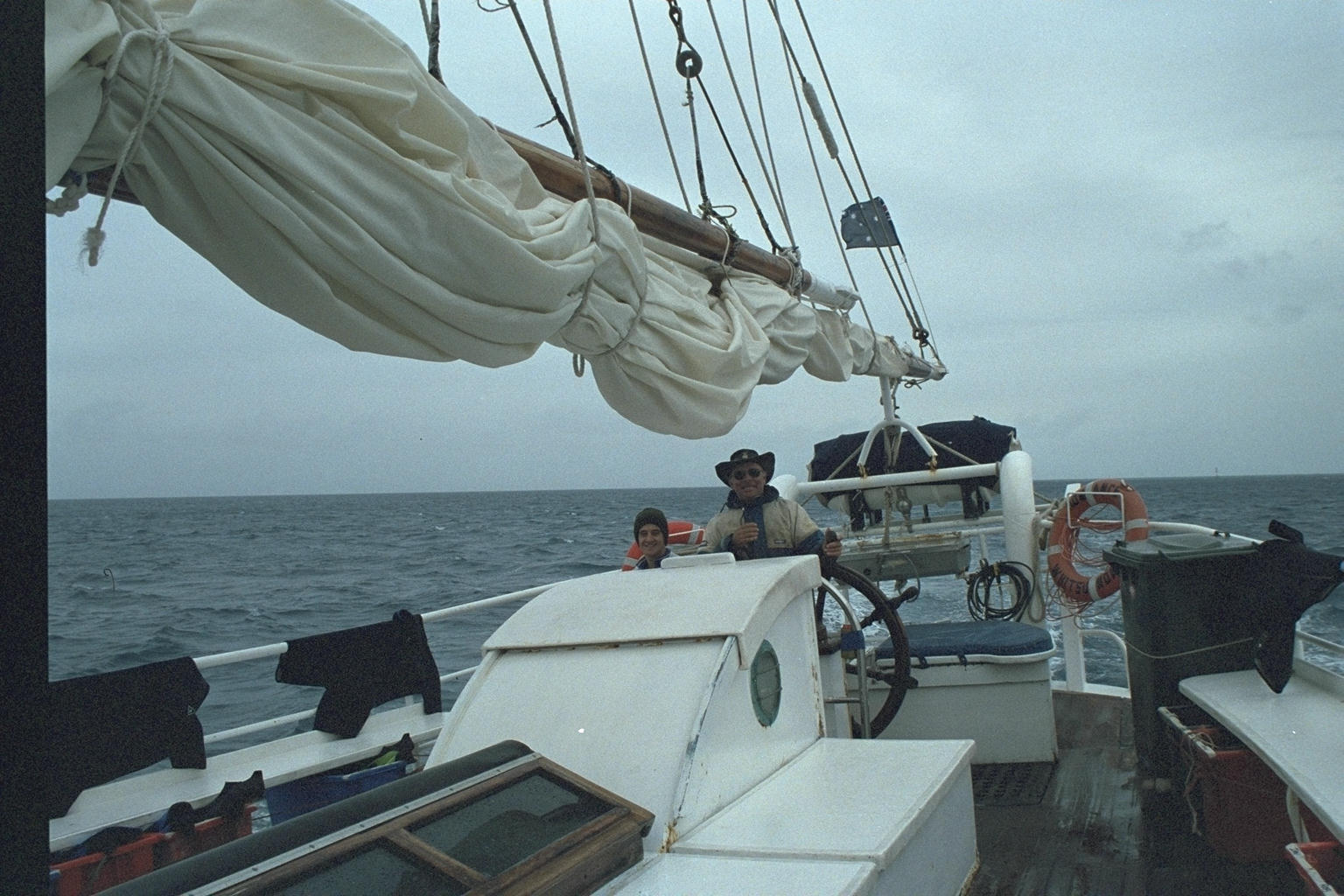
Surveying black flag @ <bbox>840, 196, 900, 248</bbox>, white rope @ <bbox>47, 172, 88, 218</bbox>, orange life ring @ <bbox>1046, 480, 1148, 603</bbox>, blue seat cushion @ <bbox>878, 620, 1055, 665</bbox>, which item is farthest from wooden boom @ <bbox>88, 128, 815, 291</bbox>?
black flag @ <bbox>840, 196, 900, 248</bbox>

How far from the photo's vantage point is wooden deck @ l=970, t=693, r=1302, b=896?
3.38 metres

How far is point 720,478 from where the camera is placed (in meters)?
4.86

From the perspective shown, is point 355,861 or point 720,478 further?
point 720,478

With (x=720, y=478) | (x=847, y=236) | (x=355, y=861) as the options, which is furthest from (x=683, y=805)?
(x=847, y=236)

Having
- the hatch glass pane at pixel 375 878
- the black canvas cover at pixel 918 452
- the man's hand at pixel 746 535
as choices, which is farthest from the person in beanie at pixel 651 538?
the black canvas cover at pixel 918 452

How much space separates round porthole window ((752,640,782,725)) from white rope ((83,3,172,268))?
76.7 inches

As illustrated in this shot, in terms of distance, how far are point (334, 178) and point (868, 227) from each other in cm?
749

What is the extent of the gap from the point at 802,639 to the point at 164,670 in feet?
7.48

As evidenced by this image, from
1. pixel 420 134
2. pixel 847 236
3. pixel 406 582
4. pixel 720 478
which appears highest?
pixel 847 236

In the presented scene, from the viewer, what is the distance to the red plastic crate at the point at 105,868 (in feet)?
9.58

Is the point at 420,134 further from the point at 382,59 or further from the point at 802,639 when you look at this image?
the point at 802,639

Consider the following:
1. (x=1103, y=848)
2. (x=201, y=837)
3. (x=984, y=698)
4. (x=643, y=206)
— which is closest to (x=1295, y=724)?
(x=1103, y=848)

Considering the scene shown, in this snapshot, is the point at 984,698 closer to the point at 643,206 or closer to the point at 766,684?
the point at 766,684

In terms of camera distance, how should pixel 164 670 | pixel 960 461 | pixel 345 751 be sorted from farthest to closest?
pixel 960 461 → pixel 345 751 → pixel 164 670
